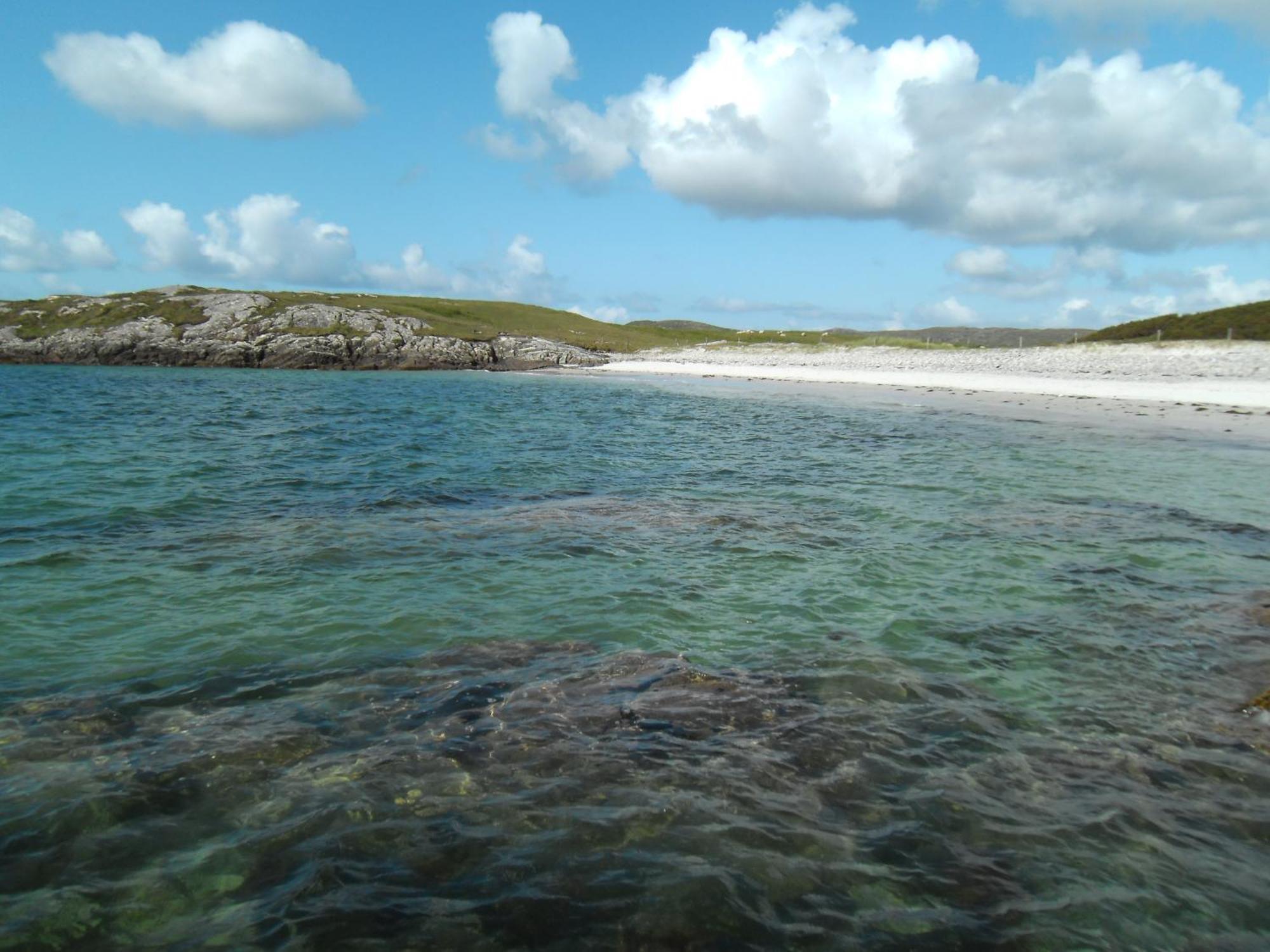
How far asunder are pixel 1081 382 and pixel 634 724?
1923 inches

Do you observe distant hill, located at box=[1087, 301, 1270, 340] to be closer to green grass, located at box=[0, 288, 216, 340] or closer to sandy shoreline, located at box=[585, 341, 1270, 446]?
sandy shoreline, located at box=[585, 341, 1270, 446]

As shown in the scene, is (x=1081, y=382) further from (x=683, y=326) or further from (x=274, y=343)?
(x=683, y=326)

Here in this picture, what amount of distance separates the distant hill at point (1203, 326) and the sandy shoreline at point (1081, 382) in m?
6.66

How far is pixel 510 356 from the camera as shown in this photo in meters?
97.8

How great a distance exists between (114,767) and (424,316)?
115 m

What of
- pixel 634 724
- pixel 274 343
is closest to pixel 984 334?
pixel 274 343

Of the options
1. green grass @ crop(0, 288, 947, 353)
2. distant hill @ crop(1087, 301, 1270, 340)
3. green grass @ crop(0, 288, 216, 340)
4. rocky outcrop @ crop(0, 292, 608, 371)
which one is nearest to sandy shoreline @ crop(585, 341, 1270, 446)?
distant hill @ crop(1087, 301, 1270, 340)

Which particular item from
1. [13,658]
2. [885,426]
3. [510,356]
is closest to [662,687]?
[13,658]

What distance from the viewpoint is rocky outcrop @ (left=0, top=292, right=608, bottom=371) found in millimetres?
83375

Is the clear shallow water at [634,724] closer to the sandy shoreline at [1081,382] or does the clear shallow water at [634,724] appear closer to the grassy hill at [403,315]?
the sandy shoreline at [1081,382]

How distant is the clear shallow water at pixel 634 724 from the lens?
14.8ft

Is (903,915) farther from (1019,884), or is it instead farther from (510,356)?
(510,356)

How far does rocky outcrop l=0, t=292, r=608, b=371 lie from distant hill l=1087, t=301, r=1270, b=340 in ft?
190

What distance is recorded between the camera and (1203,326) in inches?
2445
